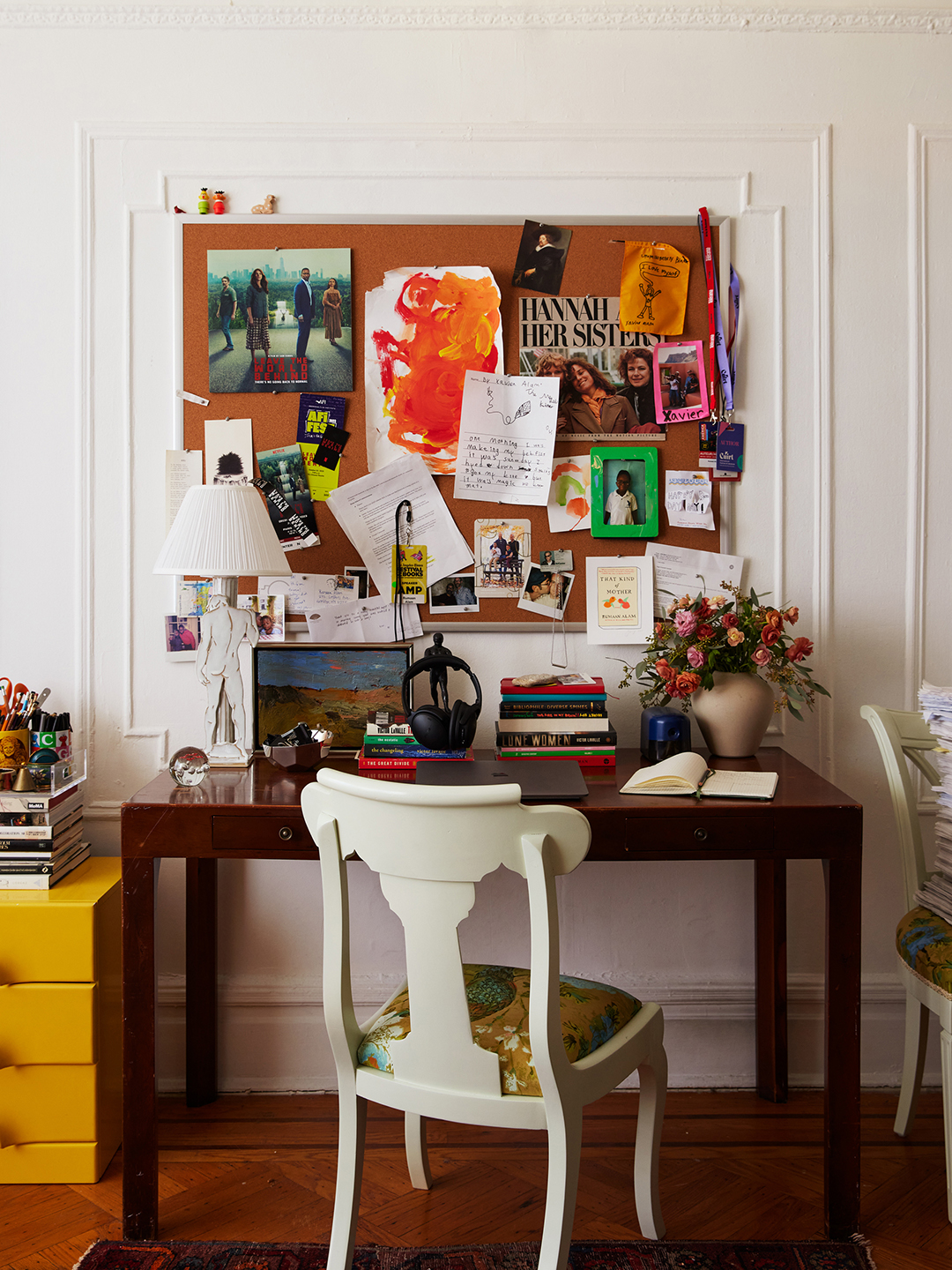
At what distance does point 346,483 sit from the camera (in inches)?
87.6

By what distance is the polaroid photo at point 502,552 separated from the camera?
7.32ft

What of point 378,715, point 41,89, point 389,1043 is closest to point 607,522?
point 378,715

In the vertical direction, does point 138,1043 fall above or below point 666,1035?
above

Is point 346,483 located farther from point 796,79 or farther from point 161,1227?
point 161,1227

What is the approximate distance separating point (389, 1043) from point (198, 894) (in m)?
0.88

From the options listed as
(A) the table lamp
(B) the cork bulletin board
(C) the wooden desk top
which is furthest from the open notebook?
(A) the table lamp

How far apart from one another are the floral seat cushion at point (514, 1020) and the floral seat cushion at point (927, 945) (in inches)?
24.8

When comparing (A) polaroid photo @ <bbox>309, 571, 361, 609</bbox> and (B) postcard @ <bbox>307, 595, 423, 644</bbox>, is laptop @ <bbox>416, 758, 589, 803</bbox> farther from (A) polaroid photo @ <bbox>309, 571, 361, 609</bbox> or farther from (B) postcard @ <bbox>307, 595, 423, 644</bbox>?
A: (A) polaroid photo @ <bbox>309, 571, 361, 609</bbox>

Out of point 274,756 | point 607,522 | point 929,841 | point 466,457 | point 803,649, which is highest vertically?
point 466,457

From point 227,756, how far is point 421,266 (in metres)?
1.26

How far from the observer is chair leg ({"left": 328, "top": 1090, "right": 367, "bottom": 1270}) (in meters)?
1.50

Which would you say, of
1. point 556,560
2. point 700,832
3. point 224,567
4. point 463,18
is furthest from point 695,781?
point 463,18

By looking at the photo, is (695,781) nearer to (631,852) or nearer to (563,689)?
(631,852)

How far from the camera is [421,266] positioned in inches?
87.0
